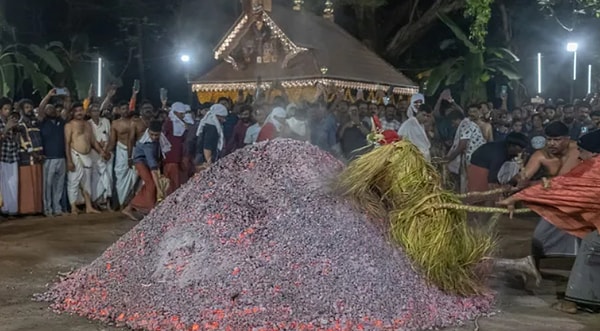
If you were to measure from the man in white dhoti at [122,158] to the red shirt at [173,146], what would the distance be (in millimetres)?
917

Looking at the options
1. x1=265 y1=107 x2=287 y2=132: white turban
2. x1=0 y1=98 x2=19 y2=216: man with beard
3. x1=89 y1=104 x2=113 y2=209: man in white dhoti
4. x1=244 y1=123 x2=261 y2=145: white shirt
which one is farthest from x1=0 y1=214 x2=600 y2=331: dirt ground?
x1=265 y1=107 x2=287 y2=132: white turban

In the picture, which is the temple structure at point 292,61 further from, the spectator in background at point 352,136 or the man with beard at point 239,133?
the man with beard at point 239,133

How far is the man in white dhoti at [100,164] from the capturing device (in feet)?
38.1

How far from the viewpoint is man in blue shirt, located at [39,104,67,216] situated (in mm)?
11094

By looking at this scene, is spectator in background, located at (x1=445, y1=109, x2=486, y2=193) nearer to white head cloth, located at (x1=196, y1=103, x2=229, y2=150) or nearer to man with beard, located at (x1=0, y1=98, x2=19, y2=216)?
white head cloth, located at (x1=196, y1=103, x2=229, y2=150)

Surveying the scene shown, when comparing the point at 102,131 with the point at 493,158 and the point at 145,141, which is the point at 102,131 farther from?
the point at 493,158

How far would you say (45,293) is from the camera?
6.12m

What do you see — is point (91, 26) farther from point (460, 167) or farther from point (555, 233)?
point (555, 233)

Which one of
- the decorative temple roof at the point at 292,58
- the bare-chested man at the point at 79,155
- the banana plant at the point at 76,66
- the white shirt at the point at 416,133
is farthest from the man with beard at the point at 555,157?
Result: the banana plant at the point at 76,66

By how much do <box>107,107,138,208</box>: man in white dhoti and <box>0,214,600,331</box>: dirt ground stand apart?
669 mm

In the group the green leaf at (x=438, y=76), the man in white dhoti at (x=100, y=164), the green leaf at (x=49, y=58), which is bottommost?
the man in white dhoti at (x=100, y=164)

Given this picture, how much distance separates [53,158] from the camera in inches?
440

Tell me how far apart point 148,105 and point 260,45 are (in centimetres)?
870

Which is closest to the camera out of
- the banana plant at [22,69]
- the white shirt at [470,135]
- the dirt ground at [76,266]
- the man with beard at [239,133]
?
the dirt ground at [76,266]
